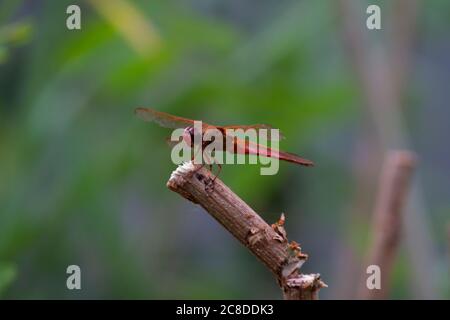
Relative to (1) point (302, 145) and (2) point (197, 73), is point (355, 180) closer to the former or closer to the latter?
(1) point (302, 145)

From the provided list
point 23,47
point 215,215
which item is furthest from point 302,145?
point 215,215

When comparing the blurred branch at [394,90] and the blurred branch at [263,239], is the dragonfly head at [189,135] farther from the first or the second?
the blurred branch at [394,90]

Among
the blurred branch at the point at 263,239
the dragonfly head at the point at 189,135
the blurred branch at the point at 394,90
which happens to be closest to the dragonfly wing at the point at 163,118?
the dragonfly head at the point at 189,135

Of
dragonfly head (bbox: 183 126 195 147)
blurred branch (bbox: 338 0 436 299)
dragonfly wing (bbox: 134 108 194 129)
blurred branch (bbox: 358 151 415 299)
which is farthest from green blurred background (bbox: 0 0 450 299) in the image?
dragonfly head (bbox: 183 126 195 147)

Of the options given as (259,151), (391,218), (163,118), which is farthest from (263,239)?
(391,218)

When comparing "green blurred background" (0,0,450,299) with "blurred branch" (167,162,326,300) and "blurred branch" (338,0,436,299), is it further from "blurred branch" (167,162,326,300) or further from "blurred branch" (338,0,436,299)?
"blurred branch" (167,162,326,300)
